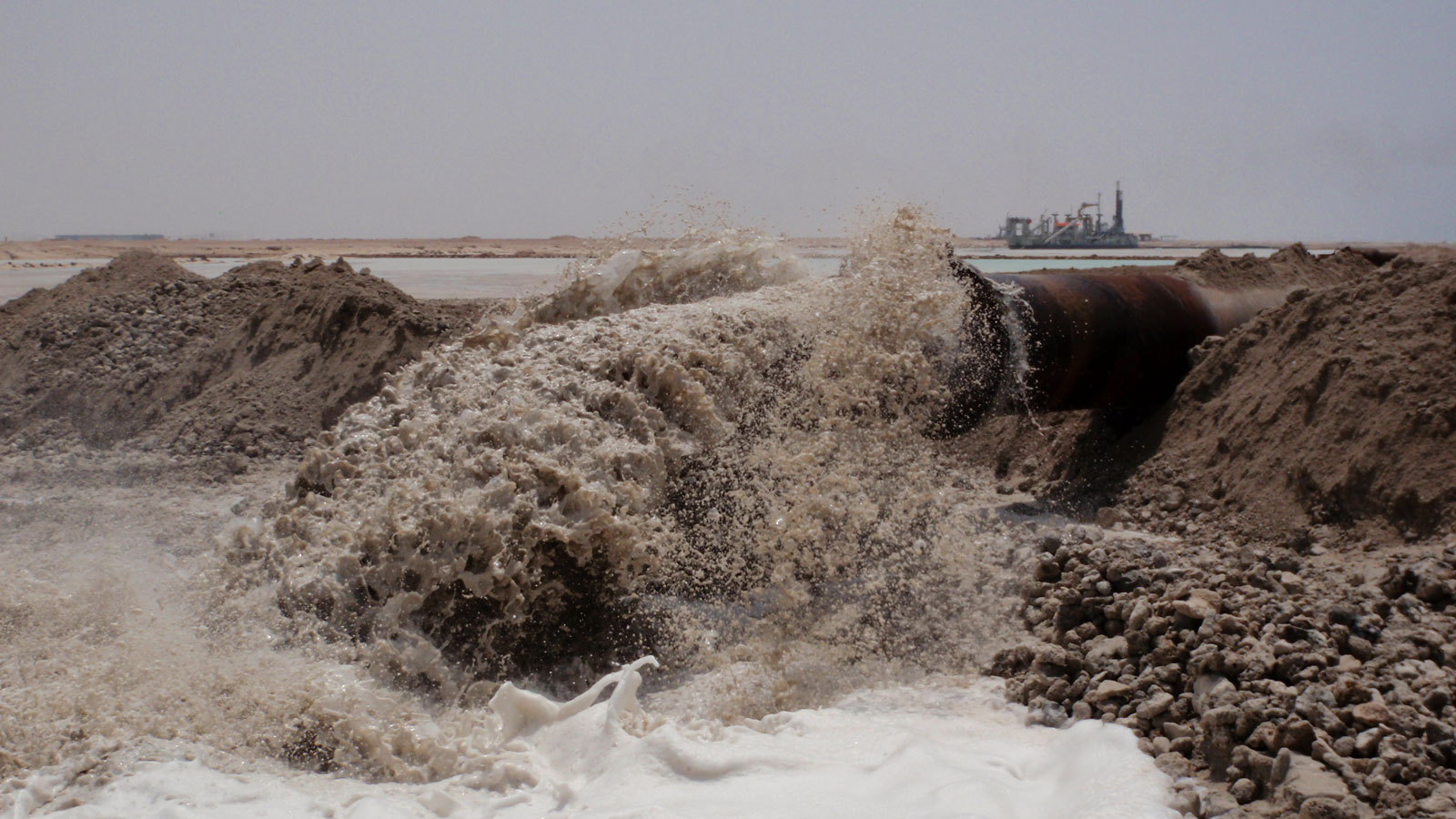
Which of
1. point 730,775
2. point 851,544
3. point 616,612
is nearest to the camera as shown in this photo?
point 730,775

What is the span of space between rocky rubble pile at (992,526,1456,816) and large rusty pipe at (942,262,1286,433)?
141 cm

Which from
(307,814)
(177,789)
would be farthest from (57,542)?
(307,814)

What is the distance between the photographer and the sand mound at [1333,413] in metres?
4.79

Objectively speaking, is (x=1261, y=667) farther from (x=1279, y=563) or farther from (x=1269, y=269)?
(x=1269, y=269)

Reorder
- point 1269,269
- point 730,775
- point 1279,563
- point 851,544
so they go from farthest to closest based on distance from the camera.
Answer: point 1269,269 < point 851,544 < point 1279,563 < point 730,775

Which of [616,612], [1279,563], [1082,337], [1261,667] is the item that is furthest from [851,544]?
[1082,337]

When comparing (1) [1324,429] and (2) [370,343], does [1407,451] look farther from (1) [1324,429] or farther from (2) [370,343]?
(2) [370,343]

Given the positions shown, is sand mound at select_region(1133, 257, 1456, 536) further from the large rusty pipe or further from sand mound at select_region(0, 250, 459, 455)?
sand mound at select_region(0, 250, 459, 455)

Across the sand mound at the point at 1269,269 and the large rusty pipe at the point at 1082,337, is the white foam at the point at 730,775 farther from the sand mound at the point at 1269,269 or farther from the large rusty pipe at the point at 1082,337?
the sand mound at the point at 1269,269

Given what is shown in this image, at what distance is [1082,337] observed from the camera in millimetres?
A: 6418

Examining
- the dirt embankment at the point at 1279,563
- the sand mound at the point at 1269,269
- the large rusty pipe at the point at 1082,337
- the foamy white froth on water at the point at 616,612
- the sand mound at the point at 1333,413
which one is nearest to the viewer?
the dirt embankment at the point at 1279,563

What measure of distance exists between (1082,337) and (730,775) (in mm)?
3933

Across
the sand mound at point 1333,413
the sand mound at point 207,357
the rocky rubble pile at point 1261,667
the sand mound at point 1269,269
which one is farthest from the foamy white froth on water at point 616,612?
the sand mound at point 207,357

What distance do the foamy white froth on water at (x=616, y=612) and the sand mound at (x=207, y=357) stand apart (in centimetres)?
303
